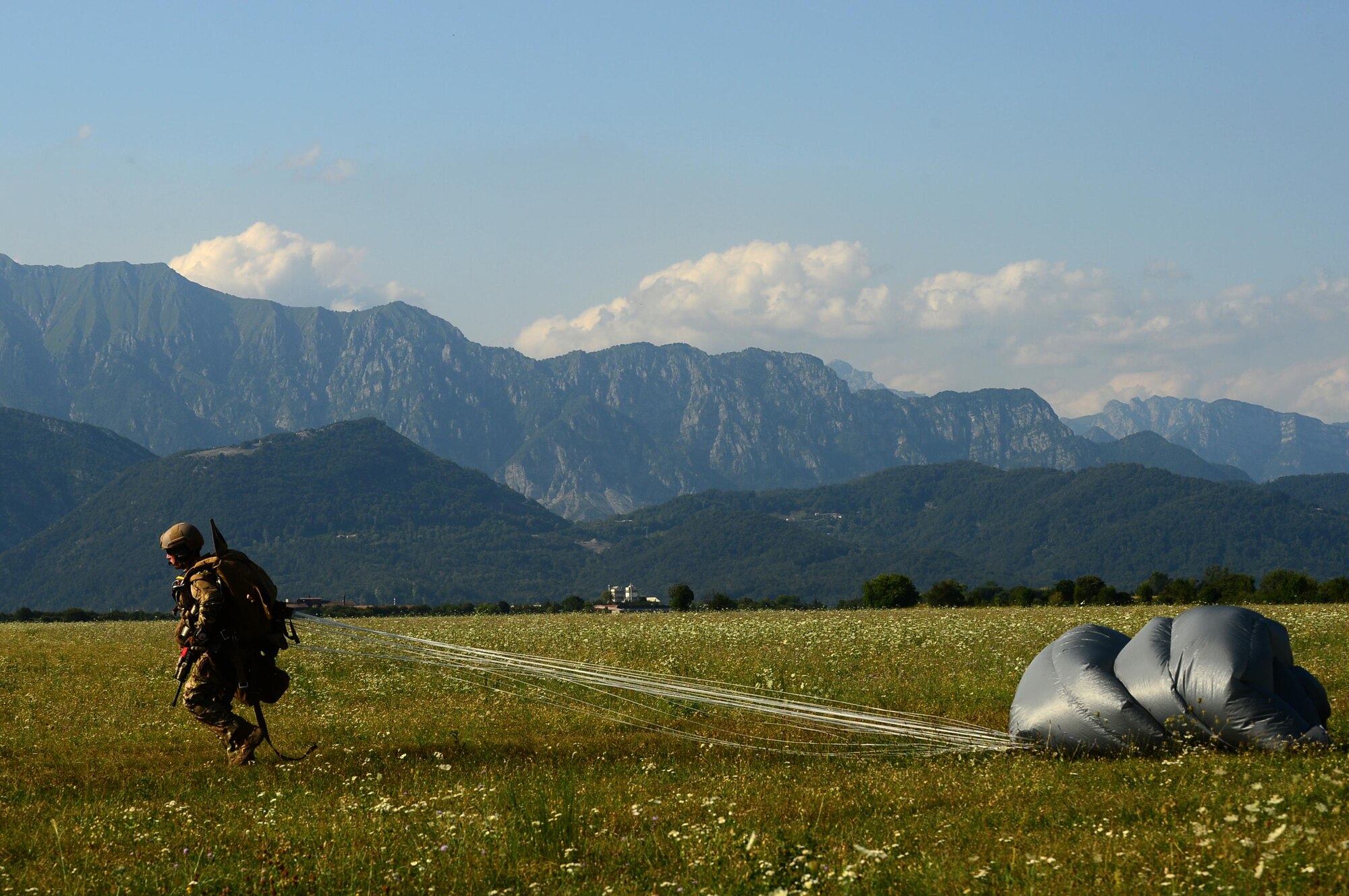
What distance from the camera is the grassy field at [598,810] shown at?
772 cm

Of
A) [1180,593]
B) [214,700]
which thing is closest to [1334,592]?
[1180,593]

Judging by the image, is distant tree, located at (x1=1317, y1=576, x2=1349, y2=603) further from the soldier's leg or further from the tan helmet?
the tan helmet

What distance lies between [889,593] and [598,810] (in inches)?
2080

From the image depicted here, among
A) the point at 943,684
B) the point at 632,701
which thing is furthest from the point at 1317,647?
the point at 632,701

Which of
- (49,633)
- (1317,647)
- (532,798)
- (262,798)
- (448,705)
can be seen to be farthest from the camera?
(49,633)

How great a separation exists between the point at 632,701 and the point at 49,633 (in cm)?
3149

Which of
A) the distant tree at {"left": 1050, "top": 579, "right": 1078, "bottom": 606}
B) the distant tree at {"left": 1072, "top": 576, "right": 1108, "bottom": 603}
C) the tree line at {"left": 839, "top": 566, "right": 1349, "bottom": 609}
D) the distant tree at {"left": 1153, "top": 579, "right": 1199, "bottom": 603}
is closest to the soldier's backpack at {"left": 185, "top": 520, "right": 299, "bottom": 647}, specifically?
the tree line at {"left": 839, "top": 566, "right": 1349, "bottom": 609}

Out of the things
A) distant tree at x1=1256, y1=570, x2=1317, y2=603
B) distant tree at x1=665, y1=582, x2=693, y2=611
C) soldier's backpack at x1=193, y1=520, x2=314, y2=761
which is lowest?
distant tree at x1=665, y1=582, x2=693, y2=611

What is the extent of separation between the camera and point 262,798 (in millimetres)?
11602

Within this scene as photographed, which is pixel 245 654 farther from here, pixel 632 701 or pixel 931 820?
pixel 931 820

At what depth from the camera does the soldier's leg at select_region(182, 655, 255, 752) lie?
1301 centimetres

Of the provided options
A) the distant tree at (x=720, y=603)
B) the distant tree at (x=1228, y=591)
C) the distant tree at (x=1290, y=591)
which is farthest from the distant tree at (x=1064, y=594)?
the distant tree at (x=720, y=603)

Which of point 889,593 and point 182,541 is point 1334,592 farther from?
point 182,541

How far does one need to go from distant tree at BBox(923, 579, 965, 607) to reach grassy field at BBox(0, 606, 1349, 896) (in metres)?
39.8
